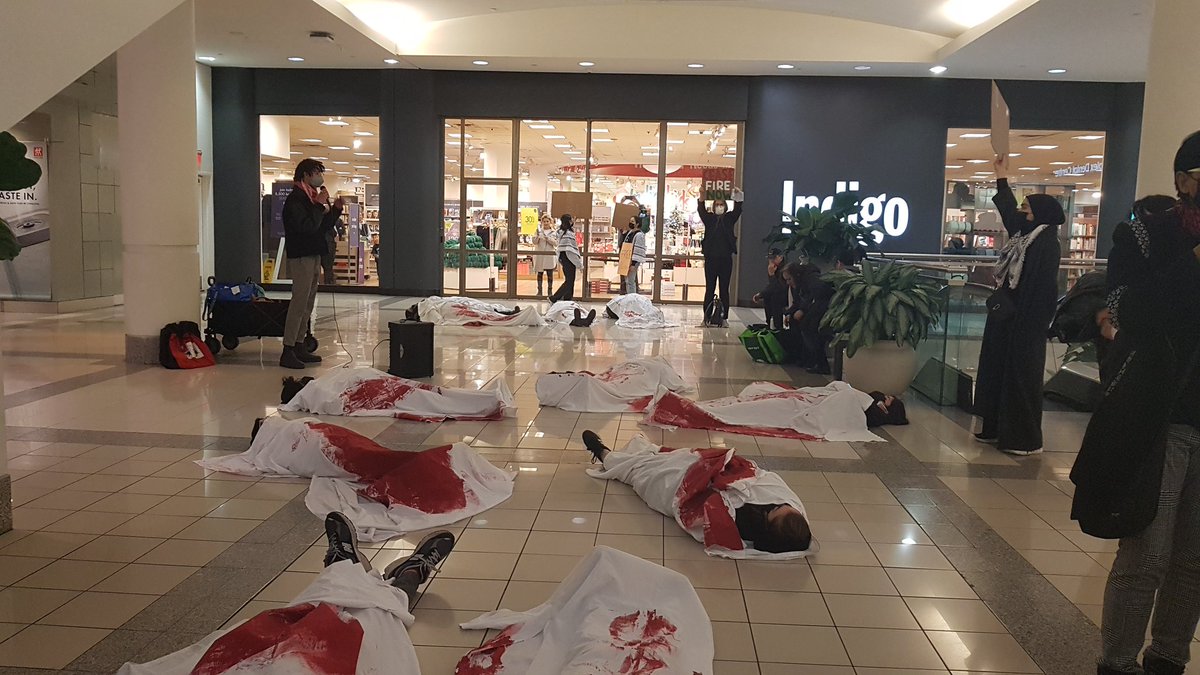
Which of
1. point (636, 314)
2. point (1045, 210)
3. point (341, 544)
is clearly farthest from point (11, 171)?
point (636, 314)

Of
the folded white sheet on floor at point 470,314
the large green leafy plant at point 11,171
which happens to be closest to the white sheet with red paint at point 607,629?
the large green leafy plant at point 11,171

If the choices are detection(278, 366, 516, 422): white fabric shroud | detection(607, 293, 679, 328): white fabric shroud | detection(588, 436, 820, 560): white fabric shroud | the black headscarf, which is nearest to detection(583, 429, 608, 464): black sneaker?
detection(588, 436, 820, 560): white fabric shroud

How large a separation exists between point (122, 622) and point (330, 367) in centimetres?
574

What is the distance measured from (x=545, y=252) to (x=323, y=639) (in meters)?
14.6

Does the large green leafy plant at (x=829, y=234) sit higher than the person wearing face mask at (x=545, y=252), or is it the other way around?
the large green leafy plant at (x=829, y=234)

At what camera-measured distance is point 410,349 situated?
322 inches

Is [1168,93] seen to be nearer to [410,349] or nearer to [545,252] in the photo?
[410,349]

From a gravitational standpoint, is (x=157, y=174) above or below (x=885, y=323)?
above

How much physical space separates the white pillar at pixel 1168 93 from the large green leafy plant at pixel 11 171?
521cm

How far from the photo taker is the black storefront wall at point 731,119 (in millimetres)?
15375

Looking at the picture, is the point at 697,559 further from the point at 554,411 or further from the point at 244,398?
the point at 244,398

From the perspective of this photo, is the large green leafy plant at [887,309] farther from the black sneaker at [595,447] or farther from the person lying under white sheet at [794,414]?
the black sneaker at [595,447]

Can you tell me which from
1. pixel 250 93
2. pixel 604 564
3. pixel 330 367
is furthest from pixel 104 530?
pixel 250 93

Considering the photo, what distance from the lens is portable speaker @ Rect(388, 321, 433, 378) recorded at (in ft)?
26.7
